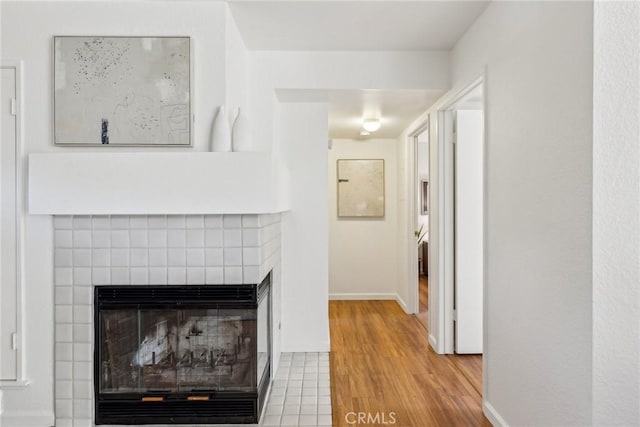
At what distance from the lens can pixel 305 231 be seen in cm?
353

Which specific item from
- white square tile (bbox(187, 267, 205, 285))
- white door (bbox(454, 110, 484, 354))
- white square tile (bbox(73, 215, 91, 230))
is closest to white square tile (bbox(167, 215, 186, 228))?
white square tile (bbox(187, 267, 205, 285))

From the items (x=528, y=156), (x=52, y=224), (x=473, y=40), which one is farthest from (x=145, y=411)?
(x=473, y=40)

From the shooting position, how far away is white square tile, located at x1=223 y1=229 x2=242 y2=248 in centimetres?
226

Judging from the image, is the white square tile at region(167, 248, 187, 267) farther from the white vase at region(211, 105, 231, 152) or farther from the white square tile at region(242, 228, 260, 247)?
the white vase at region(211, 105, 231, 152)

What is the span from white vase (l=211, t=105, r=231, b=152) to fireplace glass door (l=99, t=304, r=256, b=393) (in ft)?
2.93

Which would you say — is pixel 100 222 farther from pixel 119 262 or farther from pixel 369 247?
pixel 369 247

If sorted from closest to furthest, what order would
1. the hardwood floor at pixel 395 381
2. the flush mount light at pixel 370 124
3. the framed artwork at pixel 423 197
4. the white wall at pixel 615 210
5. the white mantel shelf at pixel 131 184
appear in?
the white wall at pixel 615 210, the white mantel shelf at pixel 131 184, the hardwood floor at pixel 395 381, the flush mount light at pixel 370 124, the framed artwork at pixel 423 197

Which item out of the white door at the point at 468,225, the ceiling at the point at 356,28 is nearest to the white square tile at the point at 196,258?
the ceiling at the point at 356,28

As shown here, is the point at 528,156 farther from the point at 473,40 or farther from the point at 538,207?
the point at 473,40

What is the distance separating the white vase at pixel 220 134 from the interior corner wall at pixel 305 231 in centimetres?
125

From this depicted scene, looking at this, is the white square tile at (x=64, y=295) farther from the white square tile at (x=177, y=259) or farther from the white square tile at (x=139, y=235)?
the white square tile at (x=177, y=259)

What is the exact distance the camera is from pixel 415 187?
480 cm

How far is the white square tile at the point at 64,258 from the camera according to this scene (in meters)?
2.26

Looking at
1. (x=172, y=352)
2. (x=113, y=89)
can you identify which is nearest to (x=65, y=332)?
(x=172, y=352)
